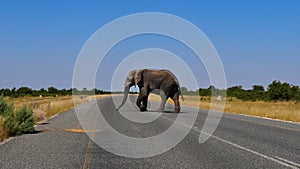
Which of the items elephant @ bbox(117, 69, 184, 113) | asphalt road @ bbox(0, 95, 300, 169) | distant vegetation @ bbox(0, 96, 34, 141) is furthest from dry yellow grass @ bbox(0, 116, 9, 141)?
elephant @ bbox(117, 69, 184, 113)

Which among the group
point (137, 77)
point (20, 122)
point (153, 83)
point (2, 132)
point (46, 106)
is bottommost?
point (2, 132)

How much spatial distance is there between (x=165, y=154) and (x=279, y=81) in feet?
210

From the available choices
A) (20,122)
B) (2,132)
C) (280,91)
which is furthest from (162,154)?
(280,91)

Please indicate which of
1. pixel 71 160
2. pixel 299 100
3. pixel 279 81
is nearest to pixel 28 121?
pixel 71 160

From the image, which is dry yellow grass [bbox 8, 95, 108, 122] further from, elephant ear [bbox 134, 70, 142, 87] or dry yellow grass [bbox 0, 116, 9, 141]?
elephant ear [bbox 134, 70, 142, 87]

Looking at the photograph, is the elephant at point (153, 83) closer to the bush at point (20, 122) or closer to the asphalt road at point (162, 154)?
the bush at point (20, 122)

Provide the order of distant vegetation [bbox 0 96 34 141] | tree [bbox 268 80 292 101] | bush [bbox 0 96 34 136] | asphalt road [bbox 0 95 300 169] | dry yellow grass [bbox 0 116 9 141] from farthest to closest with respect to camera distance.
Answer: tree [bbox 268 80 292 101] < bush [bbox 0 96 34 136] < distant vegetation [bbox 0 96 34 141] < dry yellow grass [bbox 0 116 9 141] < asphalt road [bbox 0 95 300 169]

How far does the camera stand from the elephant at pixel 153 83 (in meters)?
26.5

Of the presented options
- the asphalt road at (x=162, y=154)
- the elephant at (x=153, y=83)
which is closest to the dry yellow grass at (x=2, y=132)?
the asphalt road at (x=162, y=154)

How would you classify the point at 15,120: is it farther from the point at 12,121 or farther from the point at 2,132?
the point at 2,132

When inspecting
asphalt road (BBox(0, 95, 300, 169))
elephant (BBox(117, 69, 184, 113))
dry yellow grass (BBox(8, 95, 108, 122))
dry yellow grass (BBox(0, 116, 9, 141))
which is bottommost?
asphalt road (BBox(0, 95, 300, 169))

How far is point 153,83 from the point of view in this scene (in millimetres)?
26672

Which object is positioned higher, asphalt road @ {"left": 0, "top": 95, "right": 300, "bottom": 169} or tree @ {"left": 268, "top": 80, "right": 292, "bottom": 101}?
tree @ {"left": 268, "top": 80, "right": 292, "bottom": 101}

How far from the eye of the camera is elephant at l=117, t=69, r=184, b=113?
26.5 m
